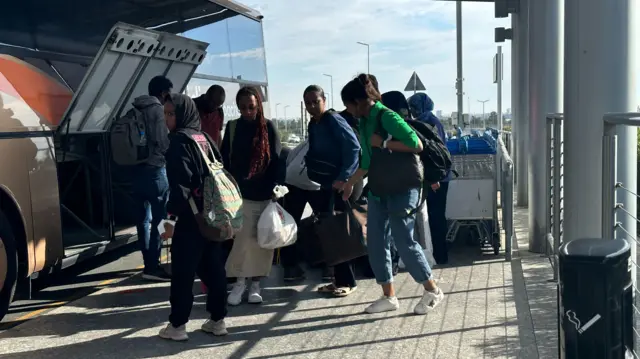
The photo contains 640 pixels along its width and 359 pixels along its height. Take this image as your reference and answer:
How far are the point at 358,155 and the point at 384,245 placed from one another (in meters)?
0.83

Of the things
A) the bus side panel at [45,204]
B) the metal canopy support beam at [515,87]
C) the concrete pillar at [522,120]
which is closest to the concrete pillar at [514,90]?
the metal canopy support beam at [515,87]

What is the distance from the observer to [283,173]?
5.60 m

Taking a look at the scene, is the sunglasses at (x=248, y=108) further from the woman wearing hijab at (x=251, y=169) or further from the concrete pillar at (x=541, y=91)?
the concrete pillar at (x=541, y=91)

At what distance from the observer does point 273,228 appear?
540 centimetres

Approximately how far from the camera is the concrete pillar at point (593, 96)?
4.11 m

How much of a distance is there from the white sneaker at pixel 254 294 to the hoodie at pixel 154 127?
5.34 feet

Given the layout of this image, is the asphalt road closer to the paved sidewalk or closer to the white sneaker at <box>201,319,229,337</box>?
the paved sidewalk

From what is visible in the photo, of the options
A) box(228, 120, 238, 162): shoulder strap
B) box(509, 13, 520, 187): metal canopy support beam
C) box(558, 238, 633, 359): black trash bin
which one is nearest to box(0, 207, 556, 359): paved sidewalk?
box(228, 120, 238, 162): shoulder strap

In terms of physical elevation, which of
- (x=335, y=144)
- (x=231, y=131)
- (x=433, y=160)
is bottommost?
(x=433, y=160)

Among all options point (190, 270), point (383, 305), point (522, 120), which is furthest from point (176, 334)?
point (522, 120)

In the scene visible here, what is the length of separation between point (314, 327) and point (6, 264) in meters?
2.42

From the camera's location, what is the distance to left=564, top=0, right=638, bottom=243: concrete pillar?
4105 mm

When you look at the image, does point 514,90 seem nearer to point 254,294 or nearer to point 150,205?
point 150,205

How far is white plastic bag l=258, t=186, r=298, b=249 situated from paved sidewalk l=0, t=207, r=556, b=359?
23.2 inches
